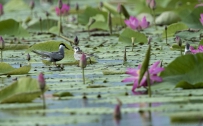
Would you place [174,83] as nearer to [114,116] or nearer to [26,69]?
[114,116]

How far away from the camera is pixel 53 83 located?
470cm

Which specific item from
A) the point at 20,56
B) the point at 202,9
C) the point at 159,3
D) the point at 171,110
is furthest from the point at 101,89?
the point at 159,3

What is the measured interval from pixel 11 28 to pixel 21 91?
3689mm

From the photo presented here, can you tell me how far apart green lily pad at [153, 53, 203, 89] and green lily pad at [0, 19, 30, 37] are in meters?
3.63

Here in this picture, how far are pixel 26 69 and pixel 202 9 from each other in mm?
2660

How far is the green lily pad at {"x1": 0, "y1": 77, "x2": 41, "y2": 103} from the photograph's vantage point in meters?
3.90

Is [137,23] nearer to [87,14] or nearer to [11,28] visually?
[11,28]

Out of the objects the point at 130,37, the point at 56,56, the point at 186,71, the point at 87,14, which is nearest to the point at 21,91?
the point at 186,71

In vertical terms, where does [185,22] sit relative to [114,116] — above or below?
above

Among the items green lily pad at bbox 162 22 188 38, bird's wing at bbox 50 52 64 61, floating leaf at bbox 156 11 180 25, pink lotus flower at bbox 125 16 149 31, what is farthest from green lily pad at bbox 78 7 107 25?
bird's wing at bbox 50 52 64 61

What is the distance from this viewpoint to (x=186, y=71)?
4223mm

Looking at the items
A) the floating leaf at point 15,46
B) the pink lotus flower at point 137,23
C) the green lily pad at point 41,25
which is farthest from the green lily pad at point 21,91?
the green lily pad at point 41,25

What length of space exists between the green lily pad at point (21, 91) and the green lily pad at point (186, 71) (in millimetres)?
885

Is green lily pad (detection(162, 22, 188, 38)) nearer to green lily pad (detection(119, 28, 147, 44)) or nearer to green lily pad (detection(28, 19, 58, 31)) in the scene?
green lily pad (detection(119, 28, 147, 44))
